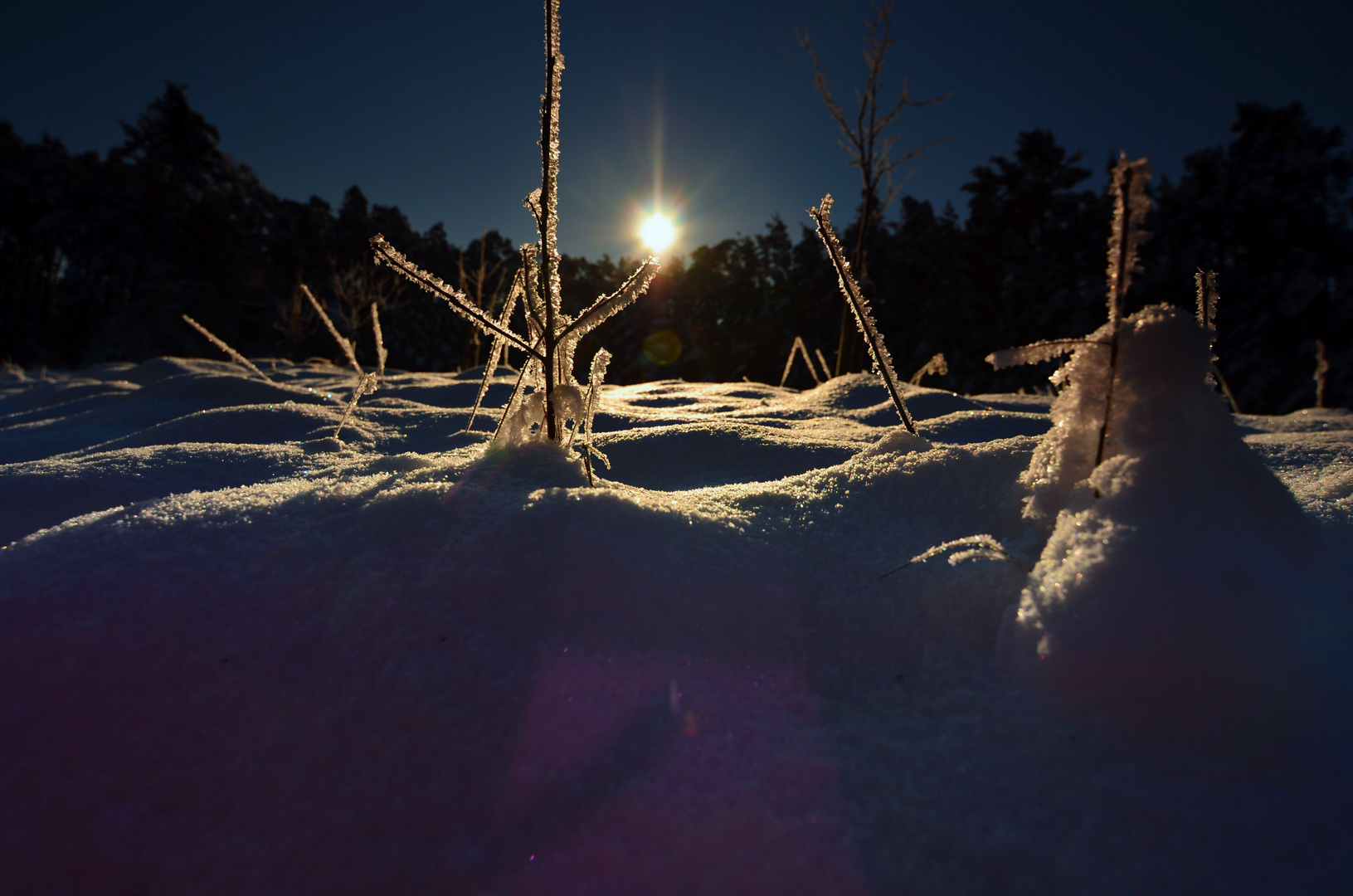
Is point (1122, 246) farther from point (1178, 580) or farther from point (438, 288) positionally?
point (438, 288)

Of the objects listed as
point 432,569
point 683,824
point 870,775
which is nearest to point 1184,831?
point 870,775

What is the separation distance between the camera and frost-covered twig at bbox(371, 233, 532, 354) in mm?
914

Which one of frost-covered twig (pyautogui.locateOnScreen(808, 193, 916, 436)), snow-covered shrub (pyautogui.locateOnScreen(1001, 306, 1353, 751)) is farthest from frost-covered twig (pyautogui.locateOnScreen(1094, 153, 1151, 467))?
frost-covered twig (pyautogui.locateOnScreen(808, 193, 916, 436))

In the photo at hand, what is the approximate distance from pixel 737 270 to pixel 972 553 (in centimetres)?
1648

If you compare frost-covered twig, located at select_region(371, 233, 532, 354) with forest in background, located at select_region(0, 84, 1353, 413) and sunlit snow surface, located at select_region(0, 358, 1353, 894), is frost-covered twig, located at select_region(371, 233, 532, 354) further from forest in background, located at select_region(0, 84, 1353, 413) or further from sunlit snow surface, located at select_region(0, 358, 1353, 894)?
forest in background, located at select_region(0, 84, 1353, 413)

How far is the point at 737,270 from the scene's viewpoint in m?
16.3

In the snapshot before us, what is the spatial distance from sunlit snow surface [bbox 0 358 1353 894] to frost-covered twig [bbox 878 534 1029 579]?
0.7 inches

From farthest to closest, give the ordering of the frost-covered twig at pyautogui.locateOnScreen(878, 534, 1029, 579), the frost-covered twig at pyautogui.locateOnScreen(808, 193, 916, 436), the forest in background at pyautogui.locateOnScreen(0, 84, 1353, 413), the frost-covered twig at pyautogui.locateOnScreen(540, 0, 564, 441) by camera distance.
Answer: the forest in background at pyautogui.locateOnScreen(0, 84, 1353, 413), the frost-covered twig at pyautogui.locateOnScreen(808, 193, 916, 436), the frost-covered twig at pyautogui.locateOnScreen(540, 0, 564, 441), the frost-covered twig at pyautogui.locateOnScreen(878, 534, 1029, 579)

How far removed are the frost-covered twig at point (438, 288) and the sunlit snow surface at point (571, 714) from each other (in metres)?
0.23

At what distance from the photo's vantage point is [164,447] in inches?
55.7

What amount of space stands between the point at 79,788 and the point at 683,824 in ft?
1.54

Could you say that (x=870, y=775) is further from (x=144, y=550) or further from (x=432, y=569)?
(x=144, y=550)

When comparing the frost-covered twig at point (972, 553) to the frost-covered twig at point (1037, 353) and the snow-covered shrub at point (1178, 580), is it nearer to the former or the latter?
the snow-covered shrub at point (1178, 580)

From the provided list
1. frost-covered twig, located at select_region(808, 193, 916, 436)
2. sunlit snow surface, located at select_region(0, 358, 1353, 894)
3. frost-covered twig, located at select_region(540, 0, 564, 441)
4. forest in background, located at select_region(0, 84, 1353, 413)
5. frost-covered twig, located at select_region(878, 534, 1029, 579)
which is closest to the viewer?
sunlit snow surface, located at select_region(0, 358, 1353, 894)
